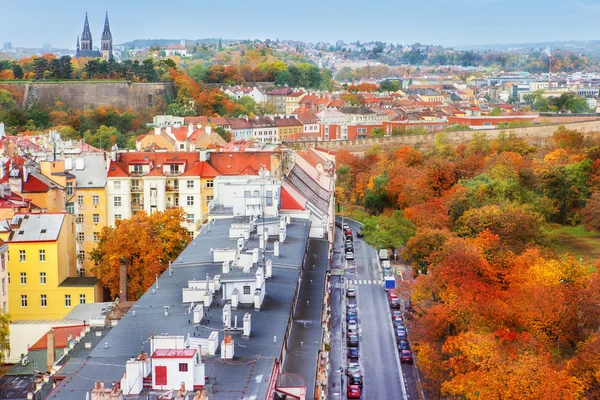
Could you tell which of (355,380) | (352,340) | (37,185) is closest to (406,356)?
(352,340)

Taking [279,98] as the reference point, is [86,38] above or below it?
above

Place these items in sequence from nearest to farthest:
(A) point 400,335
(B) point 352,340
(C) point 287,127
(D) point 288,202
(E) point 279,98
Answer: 1. (B) point 352,340
2. (A) point 400,335
3. (D) point 288,202
4. (C) point 287,127
5. (E) point 279,98

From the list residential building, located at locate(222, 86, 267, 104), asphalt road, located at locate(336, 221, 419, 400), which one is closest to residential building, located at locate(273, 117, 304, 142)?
residential building, located at locate(222, 86, 267, 104)

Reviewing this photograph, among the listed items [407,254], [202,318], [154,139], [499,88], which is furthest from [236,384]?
[499,88]

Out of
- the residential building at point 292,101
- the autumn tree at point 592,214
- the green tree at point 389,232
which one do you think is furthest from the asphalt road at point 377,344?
the residential building at point 292,101

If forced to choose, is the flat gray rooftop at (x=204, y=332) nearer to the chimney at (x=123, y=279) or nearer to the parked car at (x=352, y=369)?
the parked car at (x=352, y=369)

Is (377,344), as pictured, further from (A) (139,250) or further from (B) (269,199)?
(A) (139,250)
